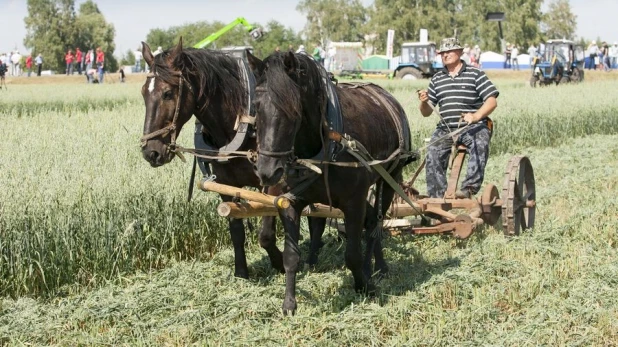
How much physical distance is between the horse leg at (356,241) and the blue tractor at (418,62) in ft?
141

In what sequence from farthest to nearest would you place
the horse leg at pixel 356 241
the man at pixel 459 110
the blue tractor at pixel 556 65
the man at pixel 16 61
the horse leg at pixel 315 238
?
1. the man at pixel 16 61
2. the blue tractor at pixel 556 65
3. the man at pixel 459 110
4. the horse leg at pixel 315 238
5. the horse leg at pixel 356 241

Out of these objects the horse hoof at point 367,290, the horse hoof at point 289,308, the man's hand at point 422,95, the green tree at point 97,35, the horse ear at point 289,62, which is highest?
the green tree at point 97,35

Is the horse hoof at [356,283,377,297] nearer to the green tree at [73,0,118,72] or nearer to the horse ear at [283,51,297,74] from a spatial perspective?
the horse ear at [283,51,297,74]

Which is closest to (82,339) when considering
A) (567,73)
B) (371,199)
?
(371,199)

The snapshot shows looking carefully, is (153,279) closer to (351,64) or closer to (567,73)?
(567,73)

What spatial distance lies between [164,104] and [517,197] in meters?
3.85

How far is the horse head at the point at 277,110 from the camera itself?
5383mm

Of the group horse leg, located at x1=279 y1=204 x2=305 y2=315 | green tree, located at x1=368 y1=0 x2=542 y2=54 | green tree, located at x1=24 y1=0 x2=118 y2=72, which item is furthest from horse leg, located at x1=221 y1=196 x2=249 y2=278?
green tree, located at x1=24 y1=0 x2=118 y2=72

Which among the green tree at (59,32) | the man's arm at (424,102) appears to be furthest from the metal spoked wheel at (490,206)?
the green tree at (59,32)

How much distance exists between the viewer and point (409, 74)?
49625 millimetres

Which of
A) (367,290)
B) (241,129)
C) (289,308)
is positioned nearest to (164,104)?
(241,129)

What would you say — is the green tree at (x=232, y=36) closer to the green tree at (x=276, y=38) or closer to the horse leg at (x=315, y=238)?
the green tree at (x=276, y=38)

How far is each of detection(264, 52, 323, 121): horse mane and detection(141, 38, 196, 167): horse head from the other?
46.9 inches

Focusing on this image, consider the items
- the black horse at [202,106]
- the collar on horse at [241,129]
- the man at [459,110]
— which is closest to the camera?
the black horse at [202,106]
